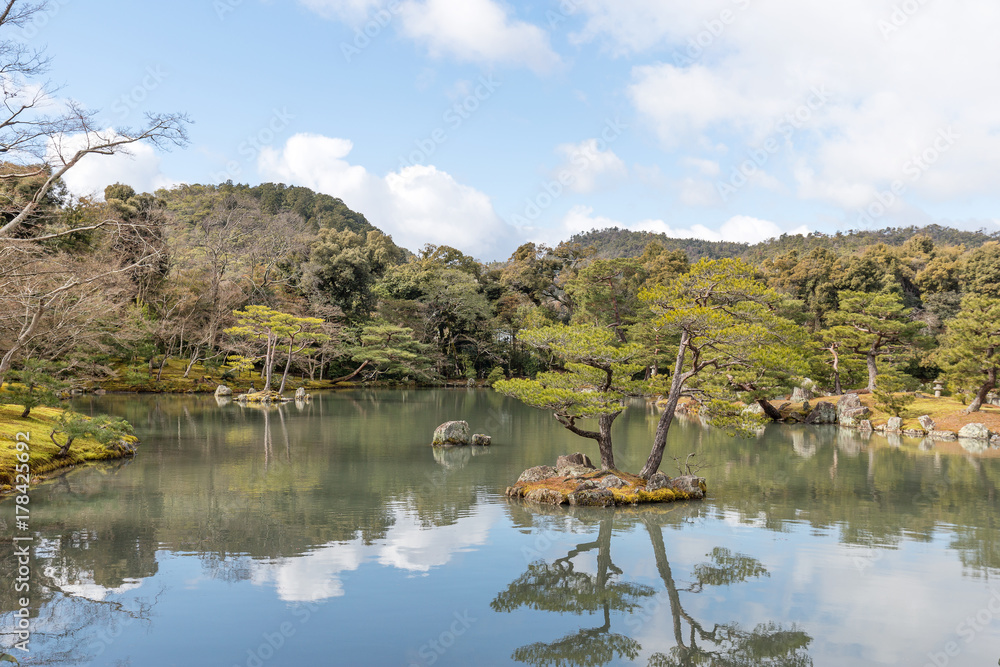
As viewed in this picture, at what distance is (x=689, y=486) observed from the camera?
1409cm

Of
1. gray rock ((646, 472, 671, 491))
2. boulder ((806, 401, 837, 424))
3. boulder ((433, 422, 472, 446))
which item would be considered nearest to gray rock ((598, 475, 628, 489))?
gray rock ((646, 472, 671, 491))

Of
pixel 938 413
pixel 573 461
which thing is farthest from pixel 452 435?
pixel 938 413

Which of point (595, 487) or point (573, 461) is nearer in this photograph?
point (595, 487)

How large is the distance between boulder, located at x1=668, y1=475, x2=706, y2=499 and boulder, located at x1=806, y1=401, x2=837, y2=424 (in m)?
18.0

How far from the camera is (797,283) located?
158ft

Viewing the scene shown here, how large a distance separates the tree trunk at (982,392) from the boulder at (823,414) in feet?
16.3

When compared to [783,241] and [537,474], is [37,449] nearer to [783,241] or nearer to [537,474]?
[537,474]

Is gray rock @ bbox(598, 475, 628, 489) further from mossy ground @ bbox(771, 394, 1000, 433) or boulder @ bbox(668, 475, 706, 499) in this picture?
mossy ground @ bbox(771, 394, 1000, 433)

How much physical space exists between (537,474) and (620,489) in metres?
2.09

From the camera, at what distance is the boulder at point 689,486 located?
45.9 feet

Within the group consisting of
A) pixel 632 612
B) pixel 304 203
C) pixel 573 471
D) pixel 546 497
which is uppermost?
pixel 304 203

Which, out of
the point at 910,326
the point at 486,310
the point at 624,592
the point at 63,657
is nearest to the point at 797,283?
the point at 910,326

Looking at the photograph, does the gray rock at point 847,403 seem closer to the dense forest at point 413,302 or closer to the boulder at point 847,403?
the boulder at point 847,403

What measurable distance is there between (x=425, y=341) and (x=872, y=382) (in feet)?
103
